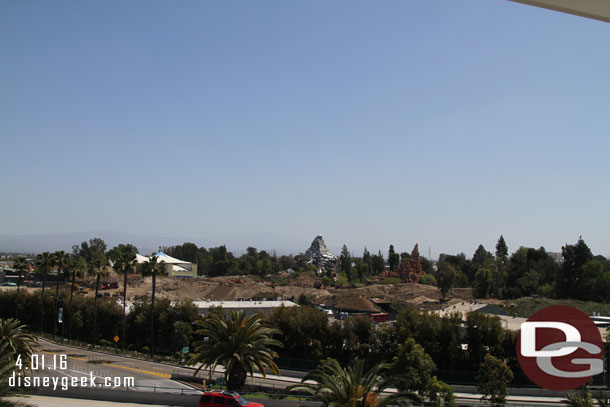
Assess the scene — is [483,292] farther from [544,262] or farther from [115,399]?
[115,399]

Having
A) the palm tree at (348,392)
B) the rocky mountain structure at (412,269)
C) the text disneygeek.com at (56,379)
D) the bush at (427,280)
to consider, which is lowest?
the text disneygeek.com at (56,379)

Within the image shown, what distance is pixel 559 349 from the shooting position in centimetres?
3102

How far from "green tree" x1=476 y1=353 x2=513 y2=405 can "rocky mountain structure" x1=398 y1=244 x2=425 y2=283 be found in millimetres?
121437

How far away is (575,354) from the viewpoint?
33.2 meters

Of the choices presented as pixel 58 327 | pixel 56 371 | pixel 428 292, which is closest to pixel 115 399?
pixel 56 371

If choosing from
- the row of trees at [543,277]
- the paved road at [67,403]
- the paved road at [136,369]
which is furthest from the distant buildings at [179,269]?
the paved road at [67,403]

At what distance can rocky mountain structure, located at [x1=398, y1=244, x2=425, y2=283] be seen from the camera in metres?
153

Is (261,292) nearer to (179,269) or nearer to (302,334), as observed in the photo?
(302,334)

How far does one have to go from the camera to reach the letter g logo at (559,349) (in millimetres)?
30375

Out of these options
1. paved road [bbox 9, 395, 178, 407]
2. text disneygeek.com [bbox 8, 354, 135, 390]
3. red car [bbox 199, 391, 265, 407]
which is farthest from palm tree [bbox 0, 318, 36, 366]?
red car [bbox 199, 391, 265, 407]

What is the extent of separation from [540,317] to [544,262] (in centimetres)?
8477

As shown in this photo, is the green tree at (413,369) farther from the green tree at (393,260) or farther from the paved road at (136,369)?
the green tree at (393,260)

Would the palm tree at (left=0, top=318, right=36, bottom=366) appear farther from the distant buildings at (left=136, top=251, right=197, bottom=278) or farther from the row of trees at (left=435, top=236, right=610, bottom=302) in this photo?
the distant buildings at (left=136, top=251, right=197, bottom=278)

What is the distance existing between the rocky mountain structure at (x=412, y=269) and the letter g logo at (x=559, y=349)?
110 meters
